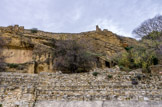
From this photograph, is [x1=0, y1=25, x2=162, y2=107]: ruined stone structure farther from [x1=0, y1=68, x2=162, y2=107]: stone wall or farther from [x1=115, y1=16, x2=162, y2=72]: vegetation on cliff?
[x1=115, y1=16, x2=162, y2=72]: vegetation on cliff

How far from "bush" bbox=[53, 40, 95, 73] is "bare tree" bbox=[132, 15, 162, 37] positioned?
6941 millimetres

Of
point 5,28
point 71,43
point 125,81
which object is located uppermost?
point 5,28

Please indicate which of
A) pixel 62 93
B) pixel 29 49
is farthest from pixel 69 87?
pixel 29 49

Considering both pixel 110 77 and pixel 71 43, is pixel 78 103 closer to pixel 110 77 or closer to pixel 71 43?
pixel 110 77

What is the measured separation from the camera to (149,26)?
16.7 metres

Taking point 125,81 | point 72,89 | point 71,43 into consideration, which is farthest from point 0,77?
point 71,43

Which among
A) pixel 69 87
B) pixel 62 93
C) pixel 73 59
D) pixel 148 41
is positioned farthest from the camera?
pixel 73 59

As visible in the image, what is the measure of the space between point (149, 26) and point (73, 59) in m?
9.80

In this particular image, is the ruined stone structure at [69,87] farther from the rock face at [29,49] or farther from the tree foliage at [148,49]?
the tree foliage at [148,49]

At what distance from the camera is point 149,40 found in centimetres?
1620

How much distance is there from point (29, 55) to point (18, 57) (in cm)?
153

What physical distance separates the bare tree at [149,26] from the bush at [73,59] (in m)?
6.94

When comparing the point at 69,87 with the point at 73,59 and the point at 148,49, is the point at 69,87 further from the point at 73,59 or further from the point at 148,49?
the point at 148,49

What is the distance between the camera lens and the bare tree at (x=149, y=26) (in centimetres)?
1622
